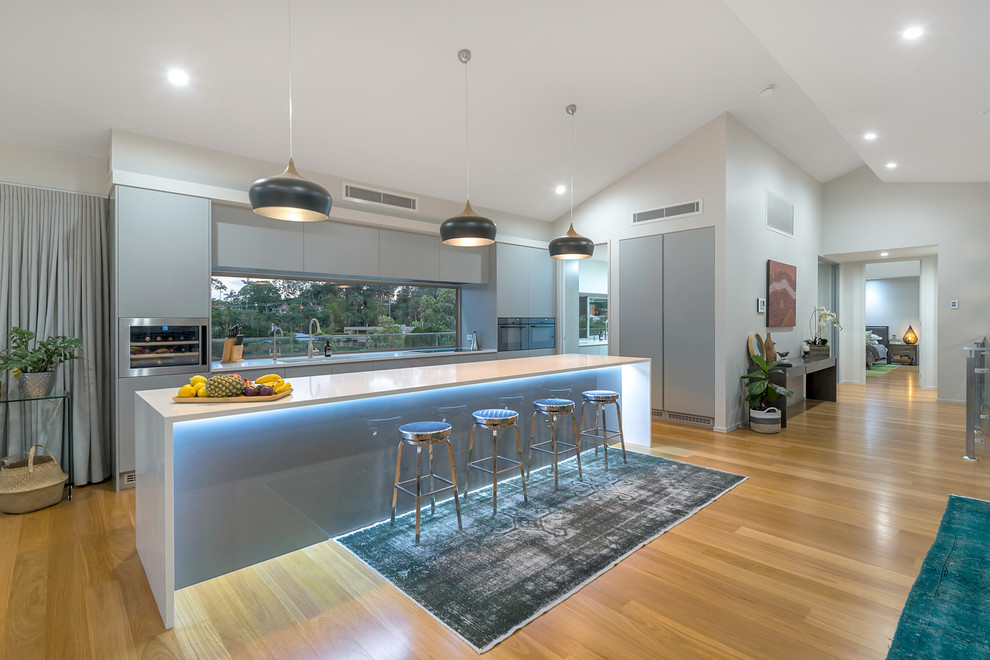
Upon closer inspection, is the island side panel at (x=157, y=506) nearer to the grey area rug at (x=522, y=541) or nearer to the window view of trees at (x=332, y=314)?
the grey area rug at (x=522, y=541)

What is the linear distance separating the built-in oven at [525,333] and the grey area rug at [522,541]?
2647mm

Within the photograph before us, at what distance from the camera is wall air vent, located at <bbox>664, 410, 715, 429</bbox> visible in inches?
218

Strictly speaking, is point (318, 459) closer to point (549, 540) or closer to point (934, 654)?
point (549, 540)

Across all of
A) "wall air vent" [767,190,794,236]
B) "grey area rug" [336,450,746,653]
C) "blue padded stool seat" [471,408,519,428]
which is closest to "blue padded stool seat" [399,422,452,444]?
"blue padded stool seat" [471,408,519,428]

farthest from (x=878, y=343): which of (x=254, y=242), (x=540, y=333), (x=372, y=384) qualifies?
(x=254, y=242)

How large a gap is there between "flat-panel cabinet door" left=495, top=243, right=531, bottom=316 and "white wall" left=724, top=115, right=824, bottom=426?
255cm

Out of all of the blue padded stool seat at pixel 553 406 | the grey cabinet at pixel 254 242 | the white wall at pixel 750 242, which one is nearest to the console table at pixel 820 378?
the white wall at pixel 750 242

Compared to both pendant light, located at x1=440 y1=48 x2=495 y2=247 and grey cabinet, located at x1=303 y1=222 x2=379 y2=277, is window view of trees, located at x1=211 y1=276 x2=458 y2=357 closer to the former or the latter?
grey cabinet, located at x1=303 y1=222 x2=379 y2=277

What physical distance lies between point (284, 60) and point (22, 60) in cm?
154

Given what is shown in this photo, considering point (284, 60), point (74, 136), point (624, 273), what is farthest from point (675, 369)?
point (74, 136)

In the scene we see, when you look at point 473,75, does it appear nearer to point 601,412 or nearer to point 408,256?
point 408,256

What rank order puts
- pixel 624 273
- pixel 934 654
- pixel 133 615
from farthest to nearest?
1. pixel 624 273
2. pixel 133 615
3. pixel 934 654

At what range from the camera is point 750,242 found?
5773 mm

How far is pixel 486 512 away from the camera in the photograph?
318 cm
